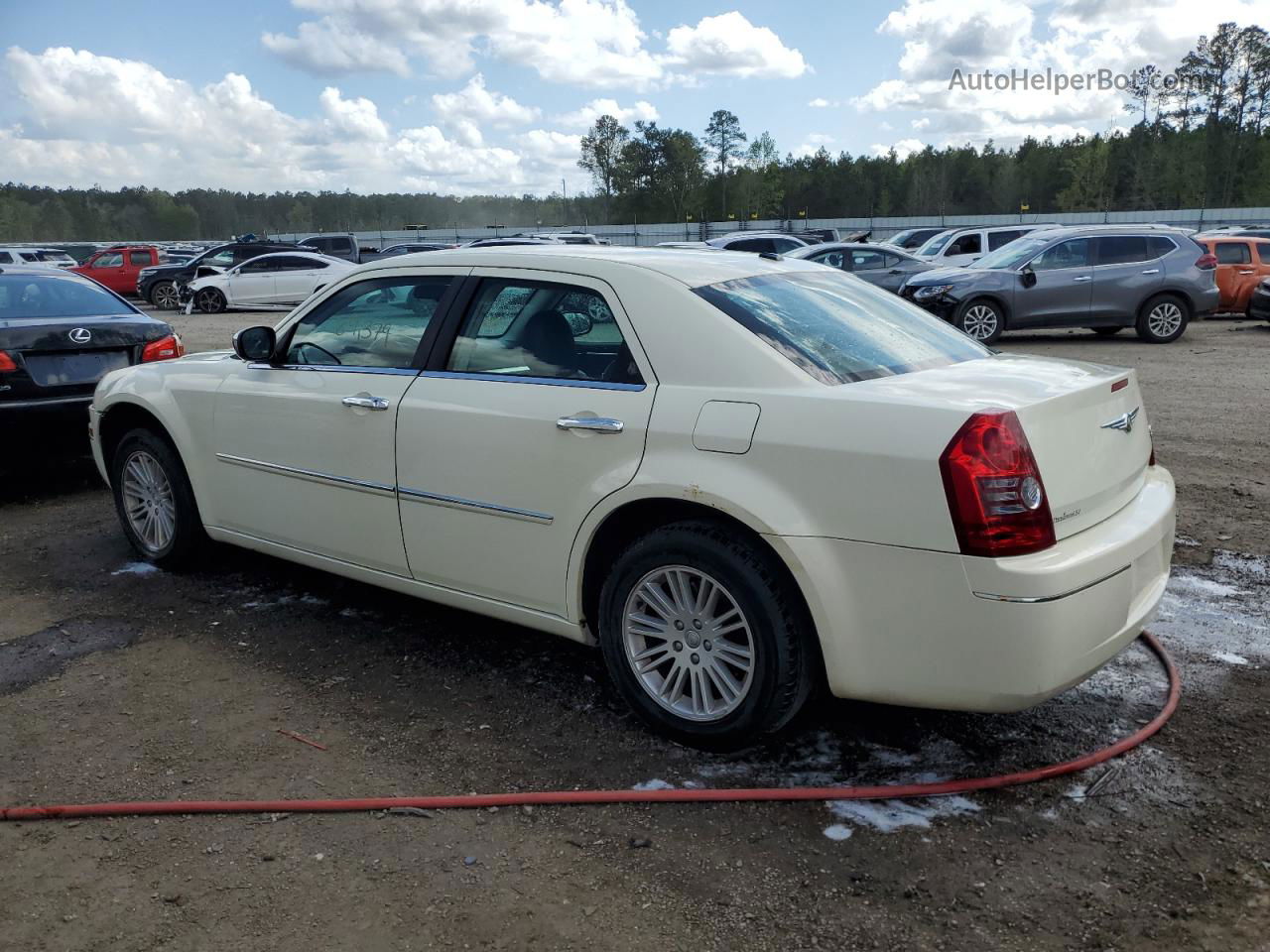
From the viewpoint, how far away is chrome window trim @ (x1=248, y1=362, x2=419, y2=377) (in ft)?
13.5

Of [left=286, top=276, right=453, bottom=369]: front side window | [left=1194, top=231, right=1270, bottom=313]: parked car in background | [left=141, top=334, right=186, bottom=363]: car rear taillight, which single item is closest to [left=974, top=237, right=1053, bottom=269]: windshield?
[left=1194, top=231, right=1270, bottom=313]: parked car in background

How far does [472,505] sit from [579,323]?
2.47ft

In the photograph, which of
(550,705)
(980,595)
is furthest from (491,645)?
(980,595)

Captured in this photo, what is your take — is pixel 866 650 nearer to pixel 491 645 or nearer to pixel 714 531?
pixel 714 531

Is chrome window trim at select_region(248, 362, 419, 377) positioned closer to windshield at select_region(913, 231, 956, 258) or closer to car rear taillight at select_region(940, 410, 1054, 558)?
car rear taillight at select_region(940, 410, 1054, 558)

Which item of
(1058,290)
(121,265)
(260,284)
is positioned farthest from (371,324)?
(121,265)

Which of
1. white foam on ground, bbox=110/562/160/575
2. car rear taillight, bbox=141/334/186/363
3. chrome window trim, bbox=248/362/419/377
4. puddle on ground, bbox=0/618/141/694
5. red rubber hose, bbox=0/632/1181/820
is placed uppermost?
chrome window trim, bbox=248/362/419/377

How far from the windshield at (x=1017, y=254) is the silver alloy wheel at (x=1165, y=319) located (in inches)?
73.6

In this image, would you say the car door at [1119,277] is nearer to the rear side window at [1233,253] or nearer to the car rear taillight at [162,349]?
the rear side window at [1233,253]

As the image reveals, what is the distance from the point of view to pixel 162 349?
7363 mm

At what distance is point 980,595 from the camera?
9.27 feet

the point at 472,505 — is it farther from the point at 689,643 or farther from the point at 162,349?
the point at 162,349

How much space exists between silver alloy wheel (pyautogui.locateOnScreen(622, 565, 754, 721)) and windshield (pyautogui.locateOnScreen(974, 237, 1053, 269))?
1337 cm

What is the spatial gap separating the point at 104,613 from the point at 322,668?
54.5 inches
